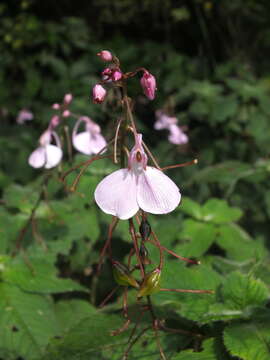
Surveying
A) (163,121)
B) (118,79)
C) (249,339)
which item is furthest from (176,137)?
(118,79)

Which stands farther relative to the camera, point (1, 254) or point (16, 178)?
point (16, 178)

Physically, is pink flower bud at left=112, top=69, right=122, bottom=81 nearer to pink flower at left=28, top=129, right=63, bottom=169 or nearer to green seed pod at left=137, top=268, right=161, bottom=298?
green seed pod at left=137, top=268, right=161, bottom=298

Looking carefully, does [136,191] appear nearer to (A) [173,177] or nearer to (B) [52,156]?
(B) [52,156]

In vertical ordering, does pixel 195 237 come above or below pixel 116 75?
below

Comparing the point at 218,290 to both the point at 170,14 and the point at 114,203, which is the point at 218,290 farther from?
the point at 170,14

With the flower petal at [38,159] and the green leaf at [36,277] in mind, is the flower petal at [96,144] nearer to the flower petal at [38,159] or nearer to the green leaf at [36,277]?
the flower petal at [38,159]

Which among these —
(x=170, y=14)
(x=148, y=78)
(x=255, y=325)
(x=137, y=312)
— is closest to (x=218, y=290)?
(x=255, y=325)
